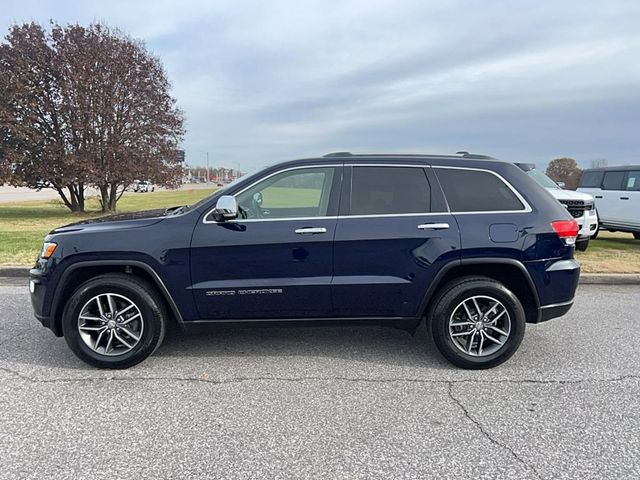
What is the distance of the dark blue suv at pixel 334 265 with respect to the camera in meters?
3.75

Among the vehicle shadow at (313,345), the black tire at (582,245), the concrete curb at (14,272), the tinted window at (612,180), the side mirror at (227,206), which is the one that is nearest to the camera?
the side mirror at (227,206)

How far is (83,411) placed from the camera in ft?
10.3

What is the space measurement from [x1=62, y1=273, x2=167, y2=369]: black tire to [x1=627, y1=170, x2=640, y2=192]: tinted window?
11.1m

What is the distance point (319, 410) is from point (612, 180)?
11.0 m

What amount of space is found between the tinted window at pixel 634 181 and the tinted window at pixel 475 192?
8.72 metres

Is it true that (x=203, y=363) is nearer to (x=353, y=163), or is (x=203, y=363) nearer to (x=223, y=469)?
(x=223, y=469)

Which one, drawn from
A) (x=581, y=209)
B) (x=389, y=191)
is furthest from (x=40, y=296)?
(x=581, y=209)

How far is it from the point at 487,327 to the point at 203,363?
8.15 ft

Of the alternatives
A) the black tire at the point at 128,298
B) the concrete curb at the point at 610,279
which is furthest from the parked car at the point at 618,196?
the black tire at the point at 128,298

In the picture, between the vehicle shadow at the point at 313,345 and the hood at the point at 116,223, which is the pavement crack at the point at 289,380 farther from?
the hood at the point at 116,223

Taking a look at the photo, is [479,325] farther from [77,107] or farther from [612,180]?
[77,107]

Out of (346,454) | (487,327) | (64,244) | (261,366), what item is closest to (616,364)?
Result: (487,327)

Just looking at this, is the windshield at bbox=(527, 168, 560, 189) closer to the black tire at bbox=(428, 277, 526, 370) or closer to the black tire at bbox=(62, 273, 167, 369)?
the black tire at bbox=(428, 277, 526, 370)

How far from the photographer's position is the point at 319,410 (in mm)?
3188
